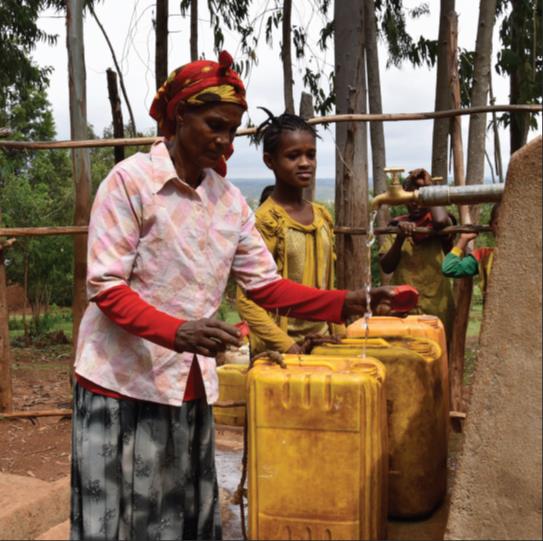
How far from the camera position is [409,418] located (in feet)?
8.67

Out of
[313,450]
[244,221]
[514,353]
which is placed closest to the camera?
Answer: [514,353]

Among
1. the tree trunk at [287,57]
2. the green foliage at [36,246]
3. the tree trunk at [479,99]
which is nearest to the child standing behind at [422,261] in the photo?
the tree trunk at [479,99]

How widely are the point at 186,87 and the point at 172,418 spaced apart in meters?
0.82

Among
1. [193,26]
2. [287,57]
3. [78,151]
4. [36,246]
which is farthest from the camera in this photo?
[36,246]

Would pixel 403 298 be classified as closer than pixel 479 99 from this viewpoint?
Yes

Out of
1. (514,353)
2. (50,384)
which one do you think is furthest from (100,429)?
(50,384)

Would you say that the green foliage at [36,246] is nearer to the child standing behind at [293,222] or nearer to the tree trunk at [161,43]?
the tree trunk at [161,43]

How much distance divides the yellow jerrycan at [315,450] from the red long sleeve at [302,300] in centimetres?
19

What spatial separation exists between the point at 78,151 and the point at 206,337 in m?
3.74

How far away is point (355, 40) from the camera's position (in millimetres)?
5164

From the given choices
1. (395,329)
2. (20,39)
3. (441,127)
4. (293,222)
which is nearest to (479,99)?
(441,127)

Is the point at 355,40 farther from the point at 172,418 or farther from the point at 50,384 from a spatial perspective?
the point at 50,384

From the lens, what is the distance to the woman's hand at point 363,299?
2.04m

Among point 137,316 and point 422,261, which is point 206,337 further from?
point 422,261
